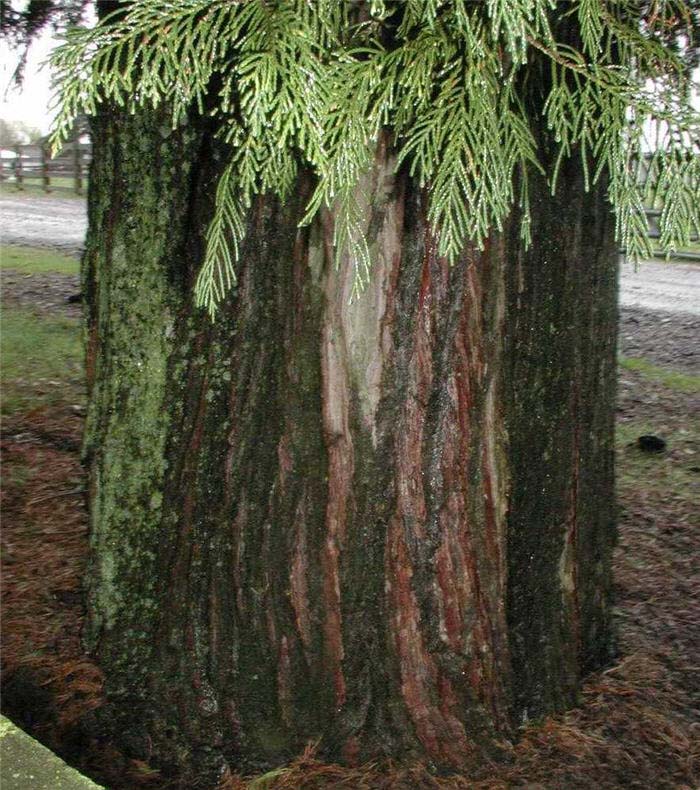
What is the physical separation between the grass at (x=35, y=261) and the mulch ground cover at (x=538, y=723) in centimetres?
666

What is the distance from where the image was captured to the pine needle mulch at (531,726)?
3053 millimetres

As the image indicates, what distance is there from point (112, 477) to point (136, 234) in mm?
770

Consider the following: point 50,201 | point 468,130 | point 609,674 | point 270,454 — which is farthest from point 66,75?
point 50,201

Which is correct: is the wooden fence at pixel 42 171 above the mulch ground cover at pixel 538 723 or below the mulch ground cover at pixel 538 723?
above

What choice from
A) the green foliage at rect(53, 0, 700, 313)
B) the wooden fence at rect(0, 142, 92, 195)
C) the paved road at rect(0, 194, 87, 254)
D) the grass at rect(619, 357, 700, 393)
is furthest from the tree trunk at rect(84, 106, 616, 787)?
the wooden fence at rect(0, 142, 92, 195)

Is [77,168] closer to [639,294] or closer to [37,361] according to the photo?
[639,294]

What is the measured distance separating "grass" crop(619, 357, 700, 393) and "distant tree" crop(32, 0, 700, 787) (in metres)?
4.60

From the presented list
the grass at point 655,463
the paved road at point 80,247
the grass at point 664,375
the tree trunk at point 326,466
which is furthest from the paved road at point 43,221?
the tree trunk at point 326,466

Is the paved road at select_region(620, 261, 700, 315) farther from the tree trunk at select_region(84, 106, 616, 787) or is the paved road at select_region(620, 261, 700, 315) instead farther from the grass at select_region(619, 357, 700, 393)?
the tree trunk at select_region(84, 106, 616, 787)

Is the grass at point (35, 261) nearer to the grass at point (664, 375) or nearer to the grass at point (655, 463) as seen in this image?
the grass at point (664, 375)

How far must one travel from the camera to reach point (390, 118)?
2.46 m

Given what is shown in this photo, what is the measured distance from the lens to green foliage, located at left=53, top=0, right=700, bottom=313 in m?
2.18

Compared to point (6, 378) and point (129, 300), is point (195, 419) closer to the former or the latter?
point (129, 300)

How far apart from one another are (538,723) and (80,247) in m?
11.6
